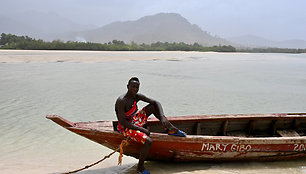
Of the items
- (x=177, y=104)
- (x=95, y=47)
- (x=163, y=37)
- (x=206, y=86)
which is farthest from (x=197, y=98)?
(x=163, y=37)

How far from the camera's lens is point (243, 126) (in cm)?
535

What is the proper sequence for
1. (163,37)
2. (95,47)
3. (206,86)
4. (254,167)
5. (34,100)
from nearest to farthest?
(254,167) < (34,100) < (206,86) < (95,47) < (163,37)

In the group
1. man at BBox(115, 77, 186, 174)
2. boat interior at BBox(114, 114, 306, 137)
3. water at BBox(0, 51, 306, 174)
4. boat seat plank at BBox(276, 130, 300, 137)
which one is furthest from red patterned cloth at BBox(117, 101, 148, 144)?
boat seat plank at BBox(276, 130, 300, 137)

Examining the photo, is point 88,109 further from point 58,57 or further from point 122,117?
point 58,57

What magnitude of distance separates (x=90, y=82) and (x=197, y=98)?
5.84 meters

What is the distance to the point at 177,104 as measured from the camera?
9.29 meters

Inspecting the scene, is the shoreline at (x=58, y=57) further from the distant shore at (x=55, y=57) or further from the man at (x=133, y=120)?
the man at (x=133, y=120)

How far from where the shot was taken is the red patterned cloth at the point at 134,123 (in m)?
3.71

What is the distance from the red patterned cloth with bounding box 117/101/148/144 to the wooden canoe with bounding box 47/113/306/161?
11cm

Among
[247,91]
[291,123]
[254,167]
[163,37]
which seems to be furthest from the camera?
A: [163,37]

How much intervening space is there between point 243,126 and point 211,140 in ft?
5.46

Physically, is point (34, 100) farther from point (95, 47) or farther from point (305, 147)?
point (95, 47)

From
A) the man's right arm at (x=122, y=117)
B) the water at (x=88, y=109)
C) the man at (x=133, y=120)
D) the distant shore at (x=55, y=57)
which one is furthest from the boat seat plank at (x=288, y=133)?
the distant shore at (x=55, y=57)

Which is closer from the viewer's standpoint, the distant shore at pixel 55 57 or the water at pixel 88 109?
the water at pixel 88 109
